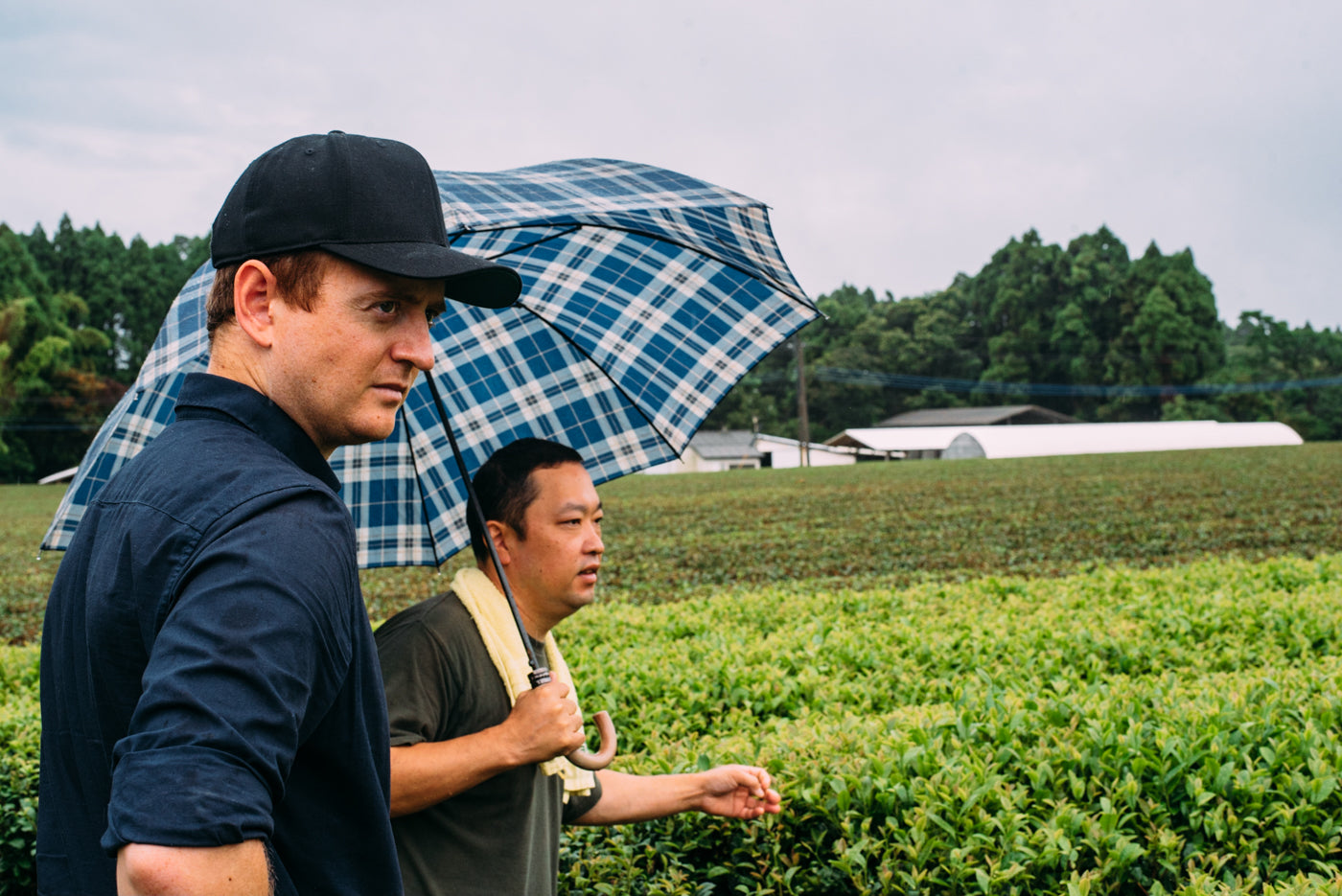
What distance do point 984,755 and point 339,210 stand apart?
2.77m

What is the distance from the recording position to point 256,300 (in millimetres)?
1364

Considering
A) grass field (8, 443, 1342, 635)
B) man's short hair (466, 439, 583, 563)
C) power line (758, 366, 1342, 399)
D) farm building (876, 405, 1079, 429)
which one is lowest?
grass field (8, 443, 1342, 635)

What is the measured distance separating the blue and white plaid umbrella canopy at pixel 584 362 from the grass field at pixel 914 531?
10185mm

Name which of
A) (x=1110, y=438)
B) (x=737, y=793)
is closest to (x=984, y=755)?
(x=737, y=793)

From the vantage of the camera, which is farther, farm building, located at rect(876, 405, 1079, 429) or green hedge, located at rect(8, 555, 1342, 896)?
farm building, located at rect(876, 405, 1079, 429)

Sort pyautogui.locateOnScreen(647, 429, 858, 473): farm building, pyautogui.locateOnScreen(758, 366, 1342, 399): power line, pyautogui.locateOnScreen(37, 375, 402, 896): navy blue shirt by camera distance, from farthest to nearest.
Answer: pyautogui.locateOnScreen(758, 366, 1342, 399): power line → pyautogui.locateOnScreen(647, 429, 858, 473): farm building → pyautogui.locateOnScreen(37, 375, 402, 896): navy blue shirt

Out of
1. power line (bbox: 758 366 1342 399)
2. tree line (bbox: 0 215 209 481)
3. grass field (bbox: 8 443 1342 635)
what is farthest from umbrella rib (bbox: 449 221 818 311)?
power line (bbox: 758 366 1342 399)

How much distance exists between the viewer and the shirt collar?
52.4 inches

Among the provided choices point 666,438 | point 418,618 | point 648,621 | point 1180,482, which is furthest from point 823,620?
point 1180,482

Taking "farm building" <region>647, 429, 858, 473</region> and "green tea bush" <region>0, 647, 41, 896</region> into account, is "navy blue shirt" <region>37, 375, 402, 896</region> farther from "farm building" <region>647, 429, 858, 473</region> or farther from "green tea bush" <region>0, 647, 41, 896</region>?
"farm building" <region>647, 429, 858, 473</region>

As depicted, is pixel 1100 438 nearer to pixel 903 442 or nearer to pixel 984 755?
pixel 903 442

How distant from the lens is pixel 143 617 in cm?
116

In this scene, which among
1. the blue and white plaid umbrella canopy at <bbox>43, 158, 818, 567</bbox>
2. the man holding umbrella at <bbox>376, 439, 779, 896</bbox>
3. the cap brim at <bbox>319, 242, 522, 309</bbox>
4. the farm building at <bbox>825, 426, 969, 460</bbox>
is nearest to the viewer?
the cap brim at <bbox>319, 242, 522, 309</bbox>

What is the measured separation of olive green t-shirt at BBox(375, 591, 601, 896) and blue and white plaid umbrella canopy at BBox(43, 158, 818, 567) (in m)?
1.18
